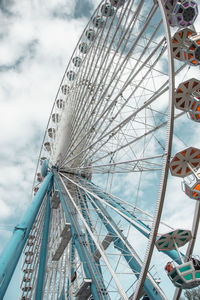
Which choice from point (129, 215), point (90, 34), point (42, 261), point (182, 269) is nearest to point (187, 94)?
point (182, 269)

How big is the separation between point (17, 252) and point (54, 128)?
15607 mm

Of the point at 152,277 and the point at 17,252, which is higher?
the point at 17,252

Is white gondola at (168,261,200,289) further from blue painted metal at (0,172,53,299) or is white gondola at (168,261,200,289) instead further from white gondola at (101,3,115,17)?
white gondola at (101,3,115,17)

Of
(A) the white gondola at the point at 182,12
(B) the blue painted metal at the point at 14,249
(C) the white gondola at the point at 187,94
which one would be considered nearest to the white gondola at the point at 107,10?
(A) the white gondola at the point at 182,12

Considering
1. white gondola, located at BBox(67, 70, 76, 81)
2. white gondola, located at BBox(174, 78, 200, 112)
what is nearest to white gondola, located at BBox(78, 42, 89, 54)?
white gondola, located at BBox(67, 70, 76, 81)

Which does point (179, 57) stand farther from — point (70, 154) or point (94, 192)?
point (70, 154)

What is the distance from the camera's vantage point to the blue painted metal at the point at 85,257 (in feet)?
30.5

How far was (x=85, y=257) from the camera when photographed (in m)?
10.6

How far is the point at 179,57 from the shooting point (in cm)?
812

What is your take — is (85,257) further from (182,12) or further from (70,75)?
(70,75)

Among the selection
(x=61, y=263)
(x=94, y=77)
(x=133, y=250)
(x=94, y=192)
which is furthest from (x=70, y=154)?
(x=133, y=250)

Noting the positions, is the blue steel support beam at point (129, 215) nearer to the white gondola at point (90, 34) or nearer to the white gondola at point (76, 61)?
the white gondola at point (90, 34)

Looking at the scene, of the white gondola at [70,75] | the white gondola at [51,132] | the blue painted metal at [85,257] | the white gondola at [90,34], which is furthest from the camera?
the white gondola at [51,132]

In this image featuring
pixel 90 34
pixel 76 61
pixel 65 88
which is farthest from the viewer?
pixel 65 88
